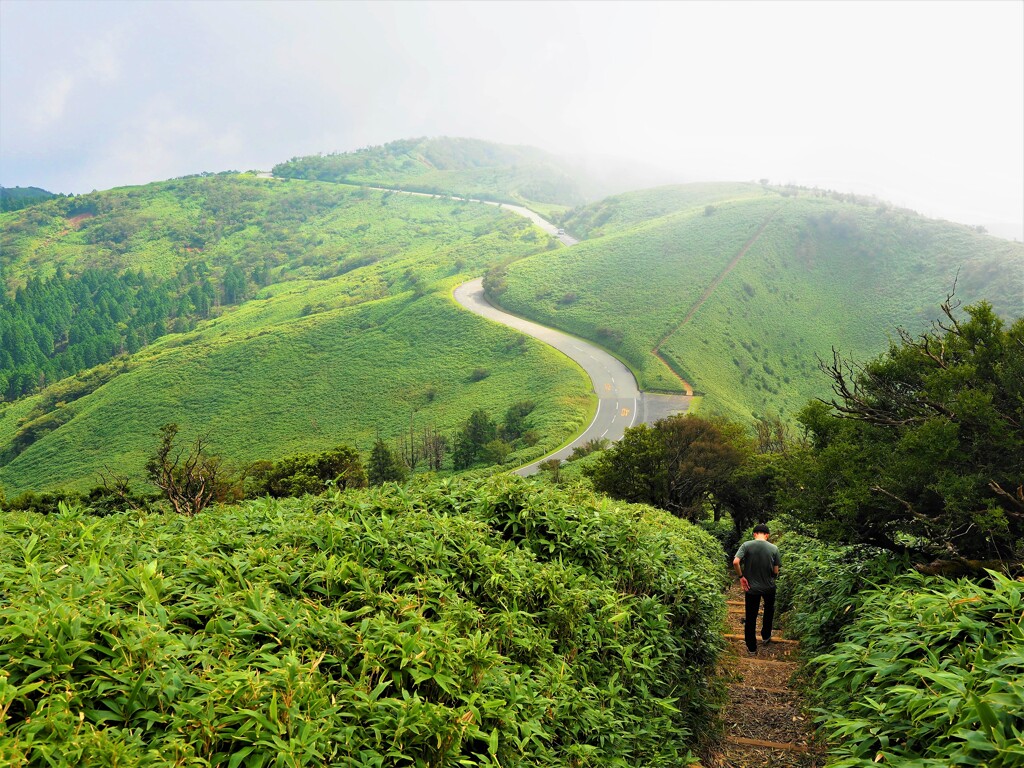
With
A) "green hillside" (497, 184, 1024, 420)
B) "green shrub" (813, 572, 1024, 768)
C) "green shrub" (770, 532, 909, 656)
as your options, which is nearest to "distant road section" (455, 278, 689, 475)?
"green hillside" (497, 184, 1024, 420)

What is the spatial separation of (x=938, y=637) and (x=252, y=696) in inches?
171

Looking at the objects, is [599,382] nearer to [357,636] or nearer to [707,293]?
[707,293]

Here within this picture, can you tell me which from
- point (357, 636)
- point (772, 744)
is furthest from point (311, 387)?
point (357, 636)

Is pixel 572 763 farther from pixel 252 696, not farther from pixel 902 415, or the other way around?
pixel 902 415

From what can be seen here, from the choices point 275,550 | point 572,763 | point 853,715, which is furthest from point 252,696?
point 853,715

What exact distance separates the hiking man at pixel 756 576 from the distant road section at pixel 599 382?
38.2 m

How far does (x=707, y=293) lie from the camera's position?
3516 inches

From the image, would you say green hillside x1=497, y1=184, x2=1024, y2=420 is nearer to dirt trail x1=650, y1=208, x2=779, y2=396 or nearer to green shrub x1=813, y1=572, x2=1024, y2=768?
dirt trail x1=650, y1=208, x2=779, y2=396

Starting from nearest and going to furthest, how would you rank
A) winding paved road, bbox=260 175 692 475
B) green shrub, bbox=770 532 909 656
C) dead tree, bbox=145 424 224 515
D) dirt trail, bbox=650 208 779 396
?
1. green shrub, bbox=770 532 909 656
2. dead tree, bbox=145 424 224 515
3. winding paved road, bbox=260 175 692 475
4. dirt trail, bbox=650 208 779 396

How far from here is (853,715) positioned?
498 cm

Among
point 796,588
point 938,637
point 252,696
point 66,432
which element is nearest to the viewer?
point 252,696

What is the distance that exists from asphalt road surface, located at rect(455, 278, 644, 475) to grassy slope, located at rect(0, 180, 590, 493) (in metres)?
2.08

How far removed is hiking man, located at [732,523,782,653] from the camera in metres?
9.05

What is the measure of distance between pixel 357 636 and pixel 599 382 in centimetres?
6849
